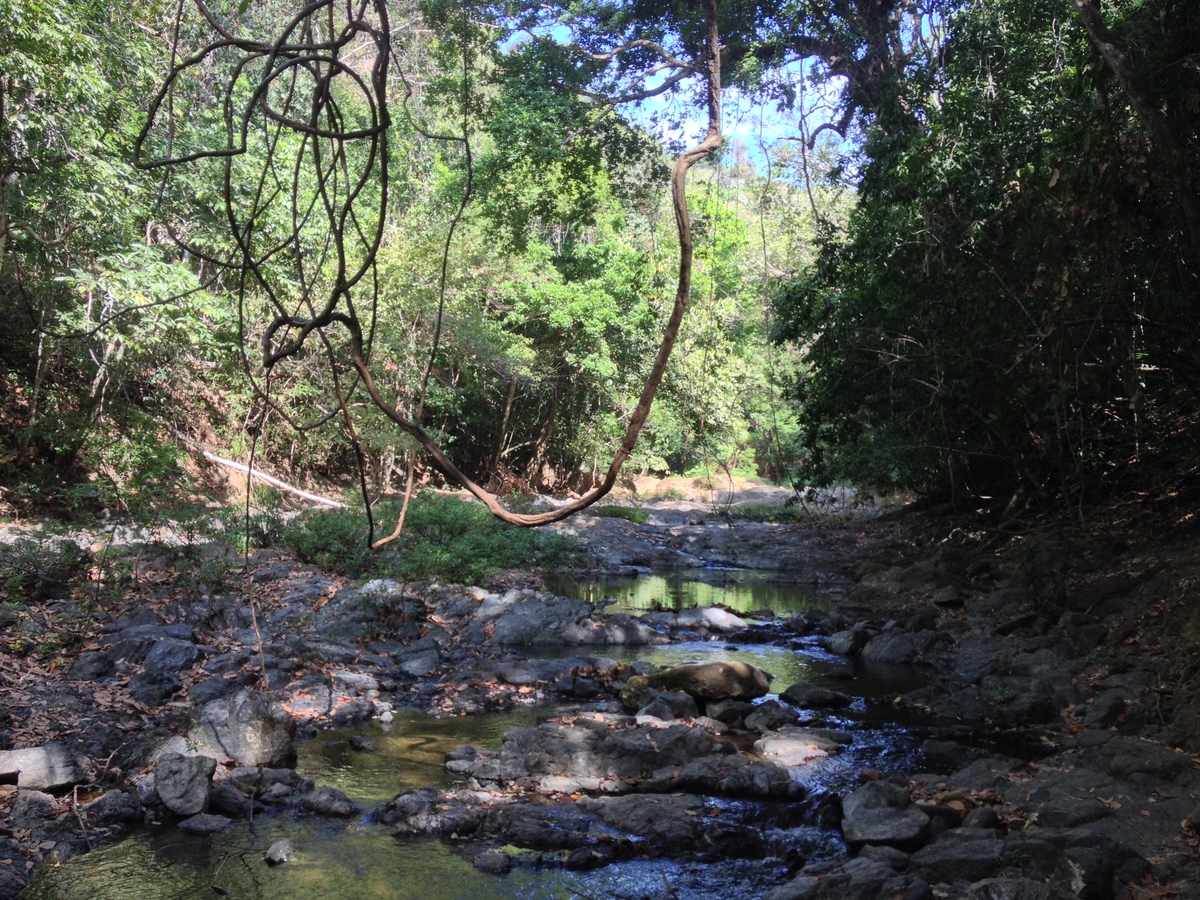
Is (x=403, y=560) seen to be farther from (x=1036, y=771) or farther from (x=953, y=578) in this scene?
(x=1036, y=771)

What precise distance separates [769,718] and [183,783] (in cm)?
388

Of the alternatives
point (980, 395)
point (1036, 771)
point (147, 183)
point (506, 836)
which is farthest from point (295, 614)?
point (980, 395)

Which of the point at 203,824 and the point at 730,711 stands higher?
the point at 203,824

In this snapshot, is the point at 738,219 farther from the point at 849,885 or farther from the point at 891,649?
the point at 849,885

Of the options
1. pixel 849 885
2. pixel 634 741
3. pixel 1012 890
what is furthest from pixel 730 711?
pixel 1012 890

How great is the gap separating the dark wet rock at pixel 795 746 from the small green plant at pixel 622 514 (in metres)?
12.7

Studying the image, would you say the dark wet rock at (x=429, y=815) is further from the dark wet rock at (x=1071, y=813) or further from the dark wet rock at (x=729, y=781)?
the dark wet rock at (x=1071, y=813)

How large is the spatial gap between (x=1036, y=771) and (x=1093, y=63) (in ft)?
14.0

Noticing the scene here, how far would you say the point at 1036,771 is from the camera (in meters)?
5.38

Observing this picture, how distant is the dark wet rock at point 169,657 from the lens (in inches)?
250

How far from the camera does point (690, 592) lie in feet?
41.9

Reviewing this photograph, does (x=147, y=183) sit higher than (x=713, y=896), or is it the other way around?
(x=147, y=183)

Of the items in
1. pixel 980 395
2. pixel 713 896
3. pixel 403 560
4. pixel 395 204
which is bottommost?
pixel 713 896

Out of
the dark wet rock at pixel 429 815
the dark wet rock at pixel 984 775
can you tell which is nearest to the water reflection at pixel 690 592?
the dark wet rock at pixel 984 775
